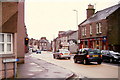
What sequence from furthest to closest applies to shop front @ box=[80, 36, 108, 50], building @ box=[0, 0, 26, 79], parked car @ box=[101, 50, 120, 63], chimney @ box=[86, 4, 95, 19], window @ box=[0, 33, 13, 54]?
chimney @ box=[86, 4, 95, 19] < shop front @ box=[80, 36, 108, 50] < parked car @ box=[101, 50, 120, 63] < window @ box=[0, 33, 13, 54] < building @ box=[0, 0, 26, 79]

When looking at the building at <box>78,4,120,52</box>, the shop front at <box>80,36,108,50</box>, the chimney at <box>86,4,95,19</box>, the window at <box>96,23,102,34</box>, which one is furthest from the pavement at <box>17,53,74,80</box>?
the chimney at <box>86,4,95,19</box>

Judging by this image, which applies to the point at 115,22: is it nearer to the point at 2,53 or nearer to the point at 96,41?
the point at 96,41

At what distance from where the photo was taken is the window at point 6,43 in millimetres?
10547

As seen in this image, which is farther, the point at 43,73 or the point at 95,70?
the point at 95,70

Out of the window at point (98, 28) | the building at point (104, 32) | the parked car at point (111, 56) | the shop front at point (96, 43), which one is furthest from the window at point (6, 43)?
the window at point (98, 28)

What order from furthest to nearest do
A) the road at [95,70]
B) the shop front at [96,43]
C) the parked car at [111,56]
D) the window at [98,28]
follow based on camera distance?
the window at [98,28]
the shop front at [96,43]
the parked car at [111,56]
the road at [95,70]

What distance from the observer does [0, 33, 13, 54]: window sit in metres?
10.5

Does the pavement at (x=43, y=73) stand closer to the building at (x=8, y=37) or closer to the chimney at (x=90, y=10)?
the building at (x=8, y=37)

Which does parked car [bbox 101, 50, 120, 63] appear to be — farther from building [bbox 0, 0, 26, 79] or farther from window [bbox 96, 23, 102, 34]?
building [bbox 0, 0, 26, 79]

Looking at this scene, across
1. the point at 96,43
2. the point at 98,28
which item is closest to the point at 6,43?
the point at 98,28

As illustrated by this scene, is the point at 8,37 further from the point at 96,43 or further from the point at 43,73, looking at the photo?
the point at 96,43

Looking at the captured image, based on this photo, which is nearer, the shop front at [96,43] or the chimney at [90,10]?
the shop front at [96,43]

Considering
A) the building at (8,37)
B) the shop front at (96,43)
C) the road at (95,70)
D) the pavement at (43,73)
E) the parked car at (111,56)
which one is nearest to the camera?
the building at (8,37)

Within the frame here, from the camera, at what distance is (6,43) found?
10.6m
